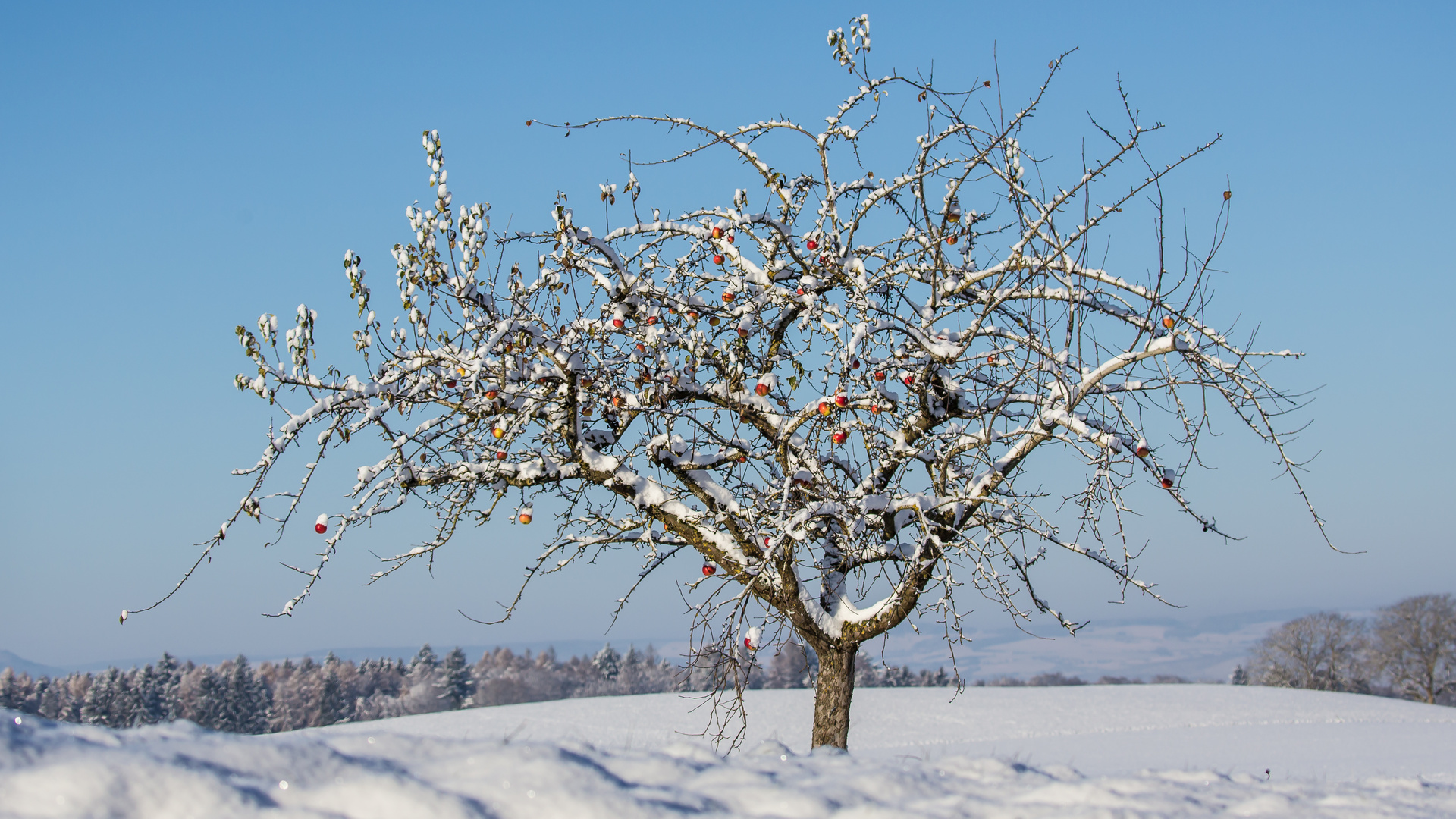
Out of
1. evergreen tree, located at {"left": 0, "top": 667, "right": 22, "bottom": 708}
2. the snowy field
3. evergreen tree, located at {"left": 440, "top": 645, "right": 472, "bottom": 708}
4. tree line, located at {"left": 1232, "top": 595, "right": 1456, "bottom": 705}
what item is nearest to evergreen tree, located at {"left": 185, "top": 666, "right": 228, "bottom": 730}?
evergreen tree, located at {"left": 0, "top": 667, "right": 22, "bottom": 708}

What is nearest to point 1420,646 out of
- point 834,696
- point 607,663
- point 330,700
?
point 607,663

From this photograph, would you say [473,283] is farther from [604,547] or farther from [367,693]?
[367,693]

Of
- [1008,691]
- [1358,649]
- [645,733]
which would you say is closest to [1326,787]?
[645,733]

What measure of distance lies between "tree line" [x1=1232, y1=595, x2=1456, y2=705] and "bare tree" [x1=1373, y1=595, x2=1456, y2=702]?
0.10 feet

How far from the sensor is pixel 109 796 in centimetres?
193

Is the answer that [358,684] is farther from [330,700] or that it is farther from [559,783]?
[559,783]

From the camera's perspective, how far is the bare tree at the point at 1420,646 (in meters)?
34.1

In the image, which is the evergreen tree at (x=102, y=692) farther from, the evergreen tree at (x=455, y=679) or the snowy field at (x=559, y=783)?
the snowy field at (x=559, y=783)

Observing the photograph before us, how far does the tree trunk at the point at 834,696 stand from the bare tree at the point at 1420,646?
39.1 metres

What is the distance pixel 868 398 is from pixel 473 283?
312 cm

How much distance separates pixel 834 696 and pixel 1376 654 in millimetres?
40266

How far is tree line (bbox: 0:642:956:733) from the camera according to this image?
19000mm

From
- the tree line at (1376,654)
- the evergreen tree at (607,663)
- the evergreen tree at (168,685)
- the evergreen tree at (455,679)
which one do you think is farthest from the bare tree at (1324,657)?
the evergreen tree at (168,685)

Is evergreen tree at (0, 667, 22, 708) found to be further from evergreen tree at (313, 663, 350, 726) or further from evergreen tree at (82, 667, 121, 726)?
evergreen tree at (313, 663, 350, 726)
